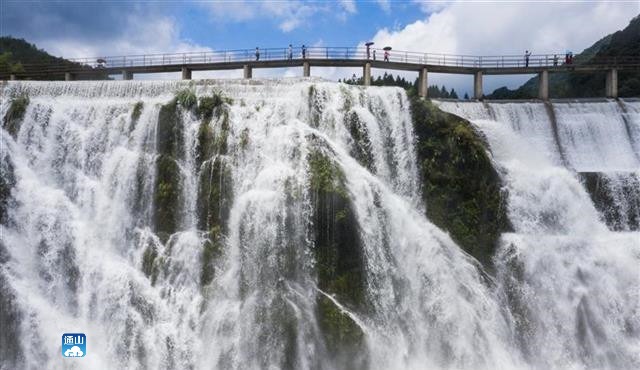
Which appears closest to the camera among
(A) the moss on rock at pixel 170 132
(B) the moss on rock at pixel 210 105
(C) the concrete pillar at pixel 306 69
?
(A) the moss on rock at pixel 170 132

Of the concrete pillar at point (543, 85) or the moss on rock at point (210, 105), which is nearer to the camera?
the moss on rock at point (210, 105)

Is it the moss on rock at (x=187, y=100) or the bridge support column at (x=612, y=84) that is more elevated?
the bridge support column at (x=612, y=84)

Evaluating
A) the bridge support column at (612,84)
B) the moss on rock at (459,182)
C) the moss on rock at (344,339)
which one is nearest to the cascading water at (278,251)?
the moss on rock at (344,339)

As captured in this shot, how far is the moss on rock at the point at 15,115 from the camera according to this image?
79.5 ft

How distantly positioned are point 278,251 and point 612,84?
25.3 m

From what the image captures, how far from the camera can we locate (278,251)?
19.4 metres

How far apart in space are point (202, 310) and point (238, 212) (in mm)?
3855

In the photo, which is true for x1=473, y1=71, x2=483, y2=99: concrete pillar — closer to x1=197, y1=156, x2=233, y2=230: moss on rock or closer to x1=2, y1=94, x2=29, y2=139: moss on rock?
x1=197, y1=156, x2=233, y2=230: moss on rock

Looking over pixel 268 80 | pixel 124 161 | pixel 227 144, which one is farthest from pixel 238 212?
pixel 268 80

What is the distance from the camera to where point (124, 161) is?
22.4 metres

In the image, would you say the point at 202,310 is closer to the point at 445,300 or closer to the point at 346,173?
the point at 346,173

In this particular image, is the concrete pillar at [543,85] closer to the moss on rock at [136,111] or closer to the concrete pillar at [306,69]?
the concrete pillar at [306,69]

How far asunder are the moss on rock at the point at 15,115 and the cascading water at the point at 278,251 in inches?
5.8

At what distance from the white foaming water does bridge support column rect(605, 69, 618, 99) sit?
26.6 feet
